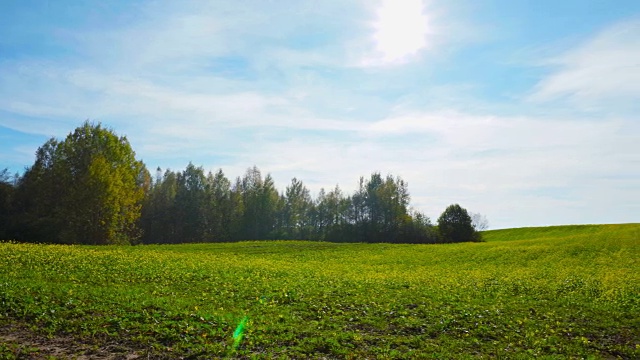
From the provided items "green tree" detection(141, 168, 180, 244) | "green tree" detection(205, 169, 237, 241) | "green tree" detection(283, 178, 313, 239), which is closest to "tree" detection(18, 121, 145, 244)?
"green tree" detection(141, 168, 180, 244)

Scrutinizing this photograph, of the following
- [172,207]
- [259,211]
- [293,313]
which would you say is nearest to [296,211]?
[259,211]

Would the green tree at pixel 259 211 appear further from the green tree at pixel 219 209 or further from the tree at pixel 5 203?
the tree at pixel 5 203

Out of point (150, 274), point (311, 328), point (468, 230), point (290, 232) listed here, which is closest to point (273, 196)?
point (290, 232)

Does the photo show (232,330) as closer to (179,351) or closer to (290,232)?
(179,351)

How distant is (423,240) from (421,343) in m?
79.1

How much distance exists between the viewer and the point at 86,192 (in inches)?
2344

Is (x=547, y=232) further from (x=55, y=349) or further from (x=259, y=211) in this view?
(x=55, y=349)

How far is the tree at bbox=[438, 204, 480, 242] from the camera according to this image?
281 feet

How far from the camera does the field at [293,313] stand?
13406 mm

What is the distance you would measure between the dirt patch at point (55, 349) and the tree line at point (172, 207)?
5092cm

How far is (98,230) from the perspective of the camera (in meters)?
61.0

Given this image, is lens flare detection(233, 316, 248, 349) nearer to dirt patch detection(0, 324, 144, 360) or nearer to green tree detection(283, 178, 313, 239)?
dirt patch detection(0, 324, 144, 360)

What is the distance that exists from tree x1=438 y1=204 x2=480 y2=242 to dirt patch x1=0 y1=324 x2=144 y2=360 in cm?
7946

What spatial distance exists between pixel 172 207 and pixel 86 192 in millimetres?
36851
